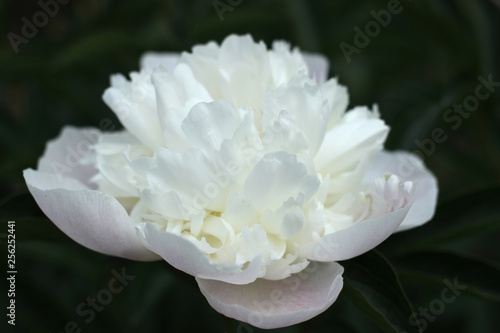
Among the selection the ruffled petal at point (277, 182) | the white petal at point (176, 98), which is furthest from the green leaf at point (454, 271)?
the white petal at point (176, 98)

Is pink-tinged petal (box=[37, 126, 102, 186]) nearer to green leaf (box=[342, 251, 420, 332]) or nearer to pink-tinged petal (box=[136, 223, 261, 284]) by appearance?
pink-tinged petal (box=[136, 223, 261, 284])

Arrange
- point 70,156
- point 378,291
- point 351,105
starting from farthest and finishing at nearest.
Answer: point 351,105, point 70,156, point 378,291

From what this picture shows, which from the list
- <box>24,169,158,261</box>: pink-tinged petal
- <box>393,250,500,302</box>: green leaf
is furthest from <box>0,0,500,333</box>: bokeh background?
<box>24,169,158,261</box>: pink-tinged petal

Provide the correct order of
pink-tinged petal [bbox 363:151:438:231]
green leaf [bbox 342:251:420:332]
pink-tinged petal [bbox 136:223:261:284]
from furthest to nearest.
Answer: pink-tinged petal [bbox 363:151:438:231] < green leaf [bbox 342:251:420:332] < pink-tinged petal [bbox 136:223:261:284]

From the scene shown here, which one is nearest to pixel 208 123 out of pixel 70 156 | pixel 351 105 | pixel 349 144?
pixel 349 144

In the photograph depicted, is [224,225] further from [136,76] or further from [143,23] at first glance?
[143,23]

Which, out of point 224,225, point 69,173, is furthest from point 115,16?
point 224,225

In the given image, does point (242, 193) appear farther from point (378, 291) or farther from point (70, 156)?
point (70, 156)
